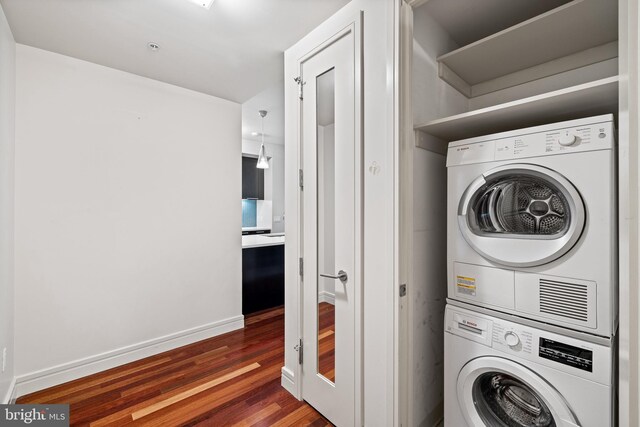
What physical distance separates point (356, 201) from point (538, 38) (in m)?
1.23

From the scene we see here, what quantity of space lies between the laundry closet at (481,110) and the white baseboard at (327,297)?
0.44 meters

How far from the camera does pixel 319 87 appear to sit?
70.0 inches

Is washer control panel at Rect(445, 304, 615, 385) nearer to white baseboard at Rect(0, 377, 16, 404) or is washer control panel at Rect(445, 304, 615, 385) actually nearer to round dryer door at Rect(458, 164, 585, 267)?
round dryer door at Rect(458, 164, 585, 267)

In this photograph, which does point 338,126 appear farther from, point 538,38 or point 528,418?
point 528,418

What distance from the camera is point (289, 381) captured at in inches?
78.6

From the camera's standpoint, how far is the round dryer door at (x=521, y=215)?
3.66 ft

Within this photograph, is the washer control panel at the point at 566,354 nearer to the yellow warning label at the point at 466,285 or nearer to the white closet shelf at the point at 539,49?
the yellow warning label at the point at 466,285

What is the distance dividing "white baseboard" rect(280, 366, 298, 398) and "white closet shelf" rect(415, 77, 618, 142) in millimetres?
1772

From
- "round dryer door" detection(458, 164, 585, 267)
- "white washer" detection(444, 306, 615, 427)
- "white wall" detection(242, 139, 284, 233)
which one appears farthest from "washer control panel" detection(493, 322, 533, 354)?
"white wall" detection(242, 139, 284, 233)

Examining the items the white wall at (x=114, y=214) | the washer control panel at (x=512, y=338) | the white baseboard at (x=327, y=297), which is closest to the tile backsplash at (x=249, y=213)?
the white wall at (x=114, y=214)

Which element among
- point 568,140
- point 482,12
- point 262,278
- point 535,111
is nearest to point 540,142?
point 568,140

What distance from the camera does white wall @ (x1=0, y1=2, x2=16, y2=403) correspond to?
1.65 metres

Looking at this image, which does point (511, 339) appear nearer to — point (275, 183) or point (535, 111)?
point (535, 111)

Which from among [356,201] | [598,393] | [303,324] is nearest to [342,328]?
[303,324]
